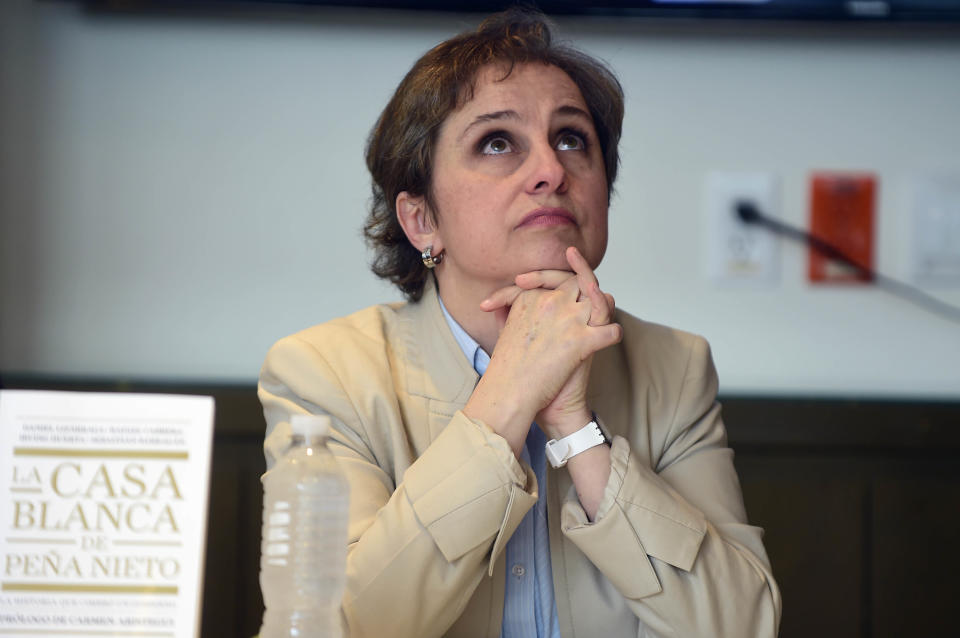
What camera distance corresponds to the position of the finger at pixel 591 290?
4.58ft

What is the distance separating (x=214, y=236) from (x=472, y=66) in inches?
37.3

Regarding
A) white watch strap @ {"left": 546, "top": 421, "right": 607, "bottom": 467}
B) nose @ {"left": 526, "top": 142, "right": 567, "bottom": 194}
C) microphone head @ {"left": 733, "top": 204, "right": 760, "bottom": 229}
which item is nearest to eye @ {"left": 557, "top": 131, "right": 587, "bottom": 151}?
nose @ {"left": 526, "top": 142, "right": 567, "bottom": 194}

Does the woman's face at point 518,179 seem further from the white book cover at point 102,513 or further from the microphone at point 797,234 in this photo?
the microphone at point 797,234

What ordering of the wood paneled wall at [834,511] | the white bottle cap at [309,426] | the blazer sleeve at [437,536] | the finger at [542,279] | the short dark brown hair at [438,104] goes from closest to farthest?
the white bottle cap at [309,426] < the blazer sleeve at [437,536] < the finger at [542,279] < the short dark brown hair at [438,104] < the wood paneled wall at [834,511]

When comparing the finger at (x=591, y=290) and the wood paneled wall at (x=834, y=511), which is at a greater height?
the finger at (x=591, y=290)

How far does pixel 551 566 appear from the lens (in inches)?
57.3

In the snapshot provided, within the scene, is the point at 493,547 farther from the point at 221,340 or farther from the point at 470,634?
the point at 221,340

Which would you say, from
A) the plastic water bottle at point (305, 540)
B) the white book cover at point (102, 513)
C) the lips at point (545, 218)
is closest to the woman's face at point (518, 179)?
the lips at point (545, 218)

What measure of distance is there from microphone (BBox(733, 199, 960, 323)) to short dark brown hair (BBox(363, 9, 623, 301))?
60 centimetres

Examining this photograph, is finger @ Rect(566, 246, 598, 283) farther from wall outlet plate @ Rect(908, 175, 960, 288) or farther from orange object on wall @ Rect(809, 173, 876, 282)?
wall outlet plate @ Rect(908, 175, 960, 288)

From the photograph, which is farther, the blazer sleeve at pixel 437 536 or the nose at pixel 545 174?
the nose at pixel 545 174

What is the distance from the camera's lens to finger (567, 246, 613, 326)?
1397mm

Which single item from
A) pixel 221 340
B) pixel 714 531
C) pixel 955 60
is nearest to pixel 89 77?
pixel 221 340

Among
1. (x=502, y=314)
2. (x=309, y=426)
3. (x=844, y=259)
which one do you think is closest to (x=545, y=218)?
(x=502, y=314)
